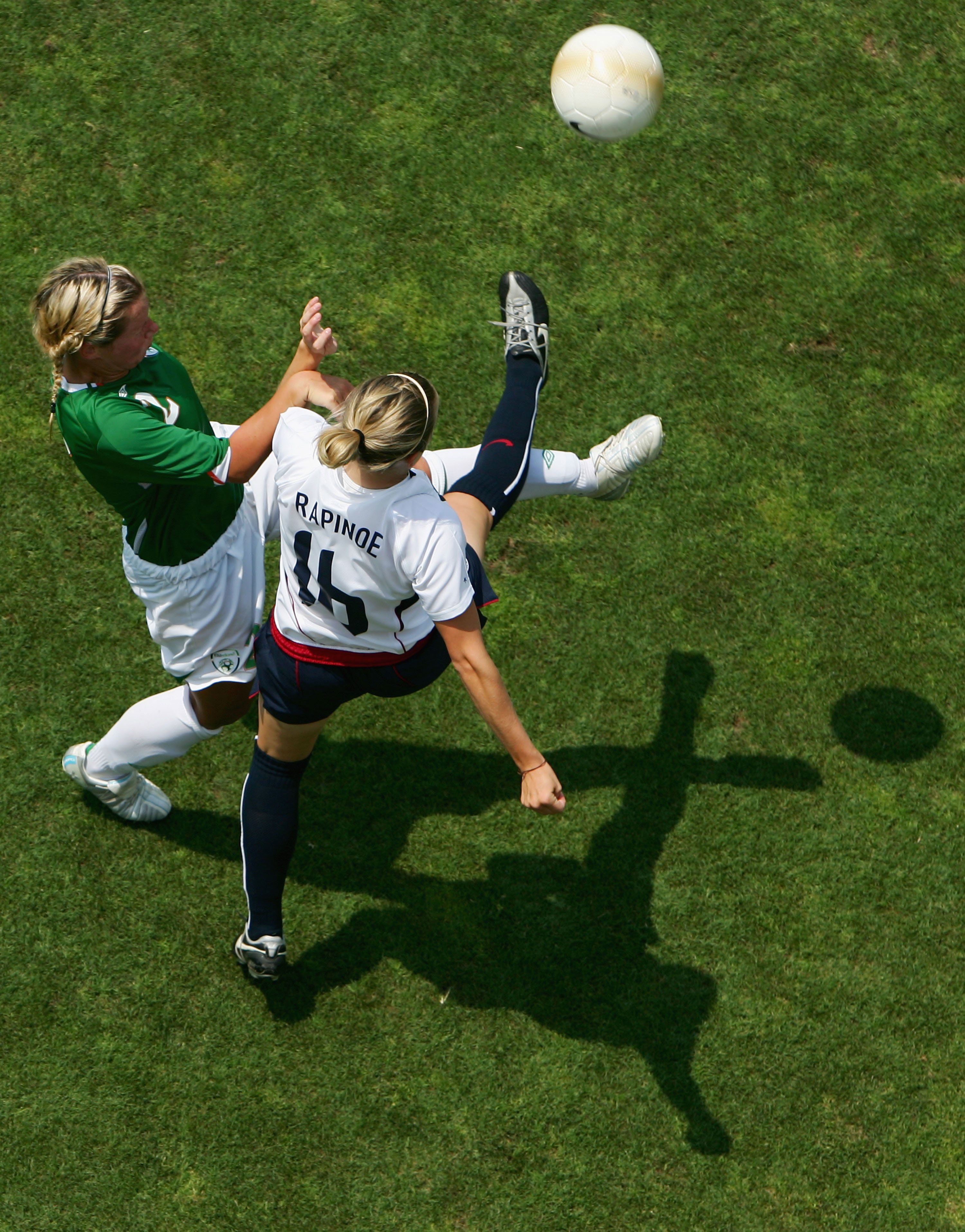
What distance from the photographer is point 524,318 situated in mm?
5203

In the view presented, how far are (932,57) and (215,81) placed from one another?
3.94 m

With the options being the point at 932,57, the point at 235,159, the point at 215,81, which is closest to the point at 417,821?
the point at 235,159

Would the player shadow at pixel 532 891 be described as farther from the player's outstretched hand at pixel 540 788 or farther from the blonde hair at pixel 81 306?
the blonde hair at pixel 81 306

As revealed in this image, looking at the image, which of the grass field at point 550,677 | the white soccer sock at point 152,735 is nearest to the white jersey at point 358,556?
the white soccer sock at point 152,735

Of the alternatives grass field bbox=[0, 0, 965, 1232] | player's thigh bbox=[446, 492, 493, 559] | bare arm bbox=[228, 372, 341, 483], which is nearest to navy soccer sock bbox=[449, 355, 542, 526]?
player's thigh bbox=[446, 492, 493, 559]

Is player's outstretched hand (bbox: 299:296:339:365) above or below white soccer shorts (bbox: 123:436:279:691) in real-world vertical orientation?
above

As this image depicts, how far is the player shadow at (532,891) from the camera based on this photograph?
4781 millimetres

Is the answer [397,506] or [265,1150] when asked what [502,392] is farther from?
[265,1150]

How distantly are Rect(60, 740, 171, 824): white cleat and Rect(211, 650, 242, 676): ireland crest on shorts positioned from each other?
2.22ft

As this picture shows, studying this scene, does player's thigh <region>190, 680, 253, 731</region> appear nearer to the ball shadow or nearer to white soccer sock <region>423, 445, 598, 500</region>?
white soccer sock <region>423, 445, 598, 500</region>

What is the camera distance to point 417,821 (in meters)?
5.16

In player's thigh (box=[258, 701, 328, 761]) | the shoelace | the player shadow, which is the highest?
the shoelace

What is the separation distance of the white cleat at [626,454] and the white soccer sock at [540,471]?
0.14 ft

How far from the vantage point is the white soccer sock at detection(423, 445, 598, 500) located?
16.4 feet
